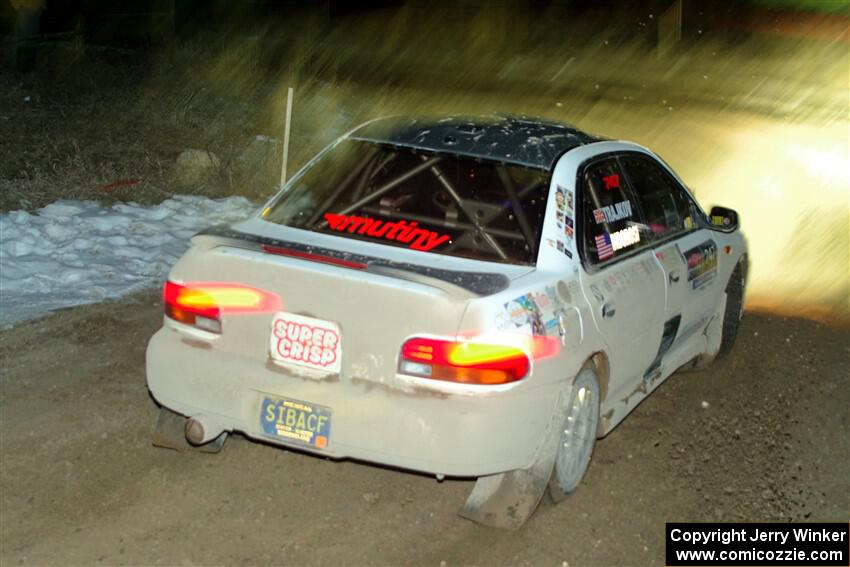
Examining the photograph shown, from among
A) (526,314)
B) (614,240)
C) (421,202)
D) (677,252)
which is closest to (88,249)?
(421,202)

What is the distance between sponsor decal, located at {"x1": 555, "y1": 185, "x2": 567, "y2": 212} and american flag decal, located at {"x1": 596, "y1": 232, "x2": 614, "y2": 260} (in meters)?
0.28

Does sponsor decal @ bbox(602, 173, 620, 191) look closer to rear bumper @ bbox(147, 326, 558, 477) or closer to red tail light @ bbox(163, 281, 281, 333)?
rear bumper @ bbox(147, 326, 558, 477)

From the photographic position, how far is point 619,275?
5770 millimetres

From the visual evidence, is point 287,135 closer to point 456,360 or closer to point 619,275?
point 619,275

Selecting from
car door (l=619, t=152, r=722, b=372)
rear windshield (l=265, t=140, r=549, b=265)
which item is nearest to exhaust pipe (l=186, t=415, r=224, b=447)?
rear windshield (l=265, t=140, r=549, b=265)

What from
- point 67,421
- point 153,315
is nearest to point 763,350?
point 153,315

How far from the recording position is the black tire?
790cm

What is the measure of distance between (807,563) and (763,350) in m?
3.37

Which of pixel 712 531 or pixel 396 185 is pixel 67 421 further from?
pixel 712 531

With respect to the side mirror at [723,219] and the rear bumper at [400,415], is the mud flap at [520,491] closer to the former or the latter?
the rear bumper at [400,415]

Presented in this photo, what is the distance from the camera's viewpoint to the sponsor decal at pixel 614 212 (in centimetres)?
586

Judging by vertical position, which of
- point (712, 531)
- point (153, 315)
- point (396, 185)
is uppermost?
point (396, 185)

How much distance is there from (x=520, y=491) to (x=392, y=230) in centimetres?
135

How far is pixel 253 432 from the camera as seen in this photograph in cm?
495
